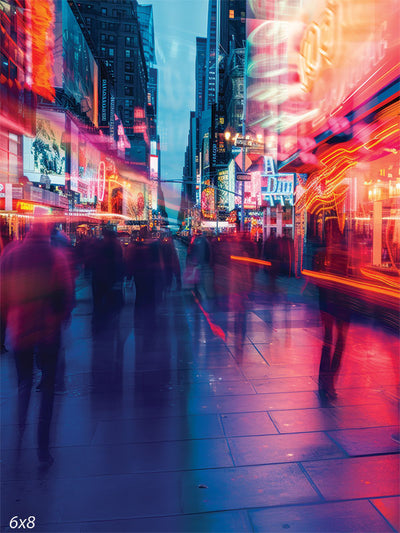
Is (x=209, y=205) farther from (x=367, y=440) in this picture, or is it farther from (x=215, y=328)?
(x=367, y=440)

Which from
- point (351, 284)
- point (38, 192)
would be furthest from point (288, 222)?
point (351, 284)

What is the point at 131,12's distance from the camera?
104m

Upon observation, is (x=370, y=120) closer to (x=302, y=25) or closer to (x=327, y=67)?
(x=327, y=67)

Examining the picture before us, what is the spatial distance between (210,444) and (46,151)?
3941cm

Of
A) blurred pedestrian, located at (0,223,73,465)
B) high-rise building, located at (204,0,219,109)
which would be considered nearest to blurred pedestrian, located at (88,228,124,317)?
blurred pedestrian, located at (0,223,73,465)

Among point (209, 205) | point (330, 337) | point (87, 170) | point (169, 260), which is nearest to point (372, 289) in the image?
point (330, 337)

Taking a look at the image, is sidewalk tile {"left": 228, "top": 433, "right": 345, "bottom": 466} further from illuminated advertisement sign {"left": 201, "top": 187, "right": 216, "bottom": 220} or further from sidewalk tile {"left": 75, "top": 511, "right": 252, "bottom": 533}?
illuminated advertisement sign {"left": 201, "top": 187, "right": 216, "bottom": 220}

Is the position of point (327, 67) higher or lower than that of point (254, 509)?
higher

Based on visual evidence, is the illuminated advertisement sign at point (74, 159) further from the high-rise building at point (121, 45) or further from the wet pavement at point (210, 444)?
the high-rise building at point (121, 45)

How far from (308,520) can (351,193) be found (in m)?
10.0

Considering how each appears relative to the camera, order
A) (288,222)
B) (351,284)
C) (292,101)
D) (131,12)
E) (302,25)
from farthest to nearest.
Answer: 1. (131,12)
2. (288,222)
3. (292,101)
4. (302,25)
5. (351,284)

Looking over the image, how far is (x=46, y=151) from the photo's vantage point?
126 feet

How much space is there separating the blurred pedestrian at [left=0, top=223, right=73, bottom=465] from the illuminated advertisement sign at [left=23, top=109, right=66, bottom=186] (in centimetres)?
3385

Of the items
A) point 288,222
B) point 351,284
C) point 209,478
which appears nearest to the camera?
point 209,478
